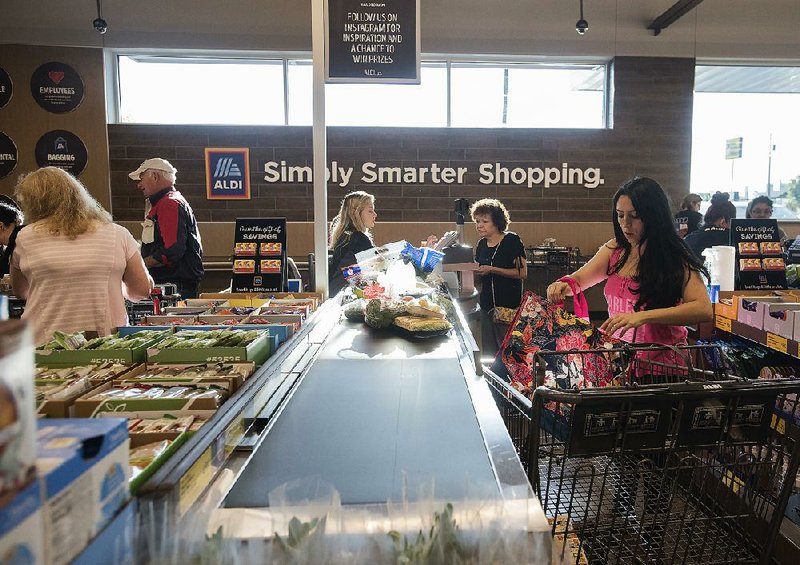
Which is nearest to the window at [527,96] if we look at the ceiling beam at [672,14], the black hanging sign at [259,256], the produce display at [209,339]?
the ceiling beam at [672,14]

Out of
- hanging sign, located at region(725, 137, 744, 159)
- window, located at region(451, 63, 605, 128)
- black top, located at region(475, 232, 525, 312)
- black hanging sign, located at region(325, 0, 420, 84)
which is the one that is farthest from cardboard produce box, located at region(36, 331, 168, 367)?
hanging sign, located at region(725, 137, 744, 159)

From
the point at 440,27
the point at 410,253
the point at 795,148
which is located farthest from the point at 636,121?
the point at 410,253

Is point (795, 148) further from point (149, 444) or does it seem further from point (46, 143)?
point (46, 143)

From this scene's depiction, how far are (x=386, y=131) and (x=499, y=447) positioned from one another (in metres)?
7.24

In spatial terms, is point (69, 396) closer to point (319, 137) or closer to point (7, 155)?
point (319, 137)

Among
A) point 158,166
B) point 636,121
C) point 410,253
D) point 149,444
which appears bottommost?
point 149,444

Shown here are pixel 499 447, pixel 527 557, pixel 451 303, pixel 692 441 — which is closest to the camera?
pixel 527 557

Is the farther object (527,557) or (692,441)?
(692,441)

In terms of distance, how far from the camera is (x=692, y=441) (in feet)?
4.71

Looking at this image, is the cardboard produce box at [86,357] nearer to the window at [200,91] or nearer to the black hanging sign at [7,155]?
the window at [200,91]

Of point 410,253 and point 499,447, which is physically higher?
point 410,253

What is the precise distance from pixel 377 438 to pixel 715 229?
4.87m

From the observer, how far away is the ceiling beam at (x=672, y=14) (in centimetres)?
716

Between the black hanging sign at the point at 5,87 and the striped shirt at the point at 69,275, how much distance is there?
21.9ft
